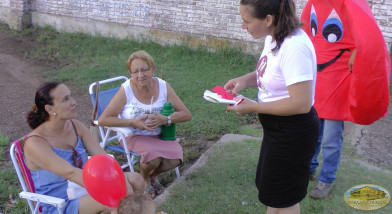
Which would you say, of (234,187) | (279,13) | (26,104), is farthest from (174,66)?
(279,13)

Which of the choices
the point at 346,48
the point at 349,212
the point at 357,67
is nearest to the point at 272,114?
the point at 357,67

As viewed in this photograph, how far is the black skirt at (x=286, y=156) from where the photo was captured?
240cm

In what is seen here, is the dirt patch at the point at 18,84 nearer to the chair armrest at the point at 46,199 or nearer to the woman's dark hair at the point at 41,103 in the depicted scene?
the woman's dark hair at the point at 41,103

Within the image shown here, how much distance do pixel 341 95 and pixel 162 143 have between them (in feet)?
5.46

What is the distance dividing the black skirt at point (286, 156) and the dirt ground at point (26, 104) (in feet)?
8.24

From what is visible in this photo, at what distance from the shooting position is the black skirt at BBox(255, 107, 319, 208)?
2.40 metres

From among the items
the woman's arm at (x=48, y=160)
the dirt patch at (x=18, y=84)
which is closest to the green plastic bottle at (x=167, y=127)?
the woman's arm at (x=48, y=160)

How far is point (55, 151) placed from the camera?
3.00 meters

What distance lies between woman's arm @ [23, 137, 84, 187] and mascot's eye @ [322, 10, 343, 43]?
89.0 inches

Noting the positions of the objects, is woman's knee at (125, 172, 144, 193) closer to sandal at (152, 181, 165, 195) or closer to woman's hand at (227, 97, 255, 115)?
sandal at (152, 181, 165, 195)

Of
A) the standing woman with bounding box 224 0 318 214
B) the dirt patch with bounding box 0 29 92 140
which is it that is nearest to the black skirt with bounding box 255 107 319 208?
the standing woman with bounding box 224 0 318 214

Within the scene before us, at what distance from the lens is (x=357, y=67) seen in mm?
3168

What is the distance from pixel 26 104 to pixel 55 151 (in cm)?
405

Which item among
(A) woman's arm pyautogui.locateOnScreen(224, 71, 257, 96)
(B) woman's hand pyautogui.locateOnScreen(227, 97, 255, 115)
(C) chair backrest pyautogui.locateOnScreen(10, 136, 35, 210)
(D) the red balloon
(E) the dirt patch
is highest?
(A) woman's arm pyautogui.locateOnScreen(224, 71, 257, 96)
